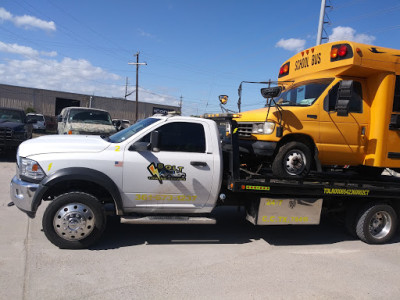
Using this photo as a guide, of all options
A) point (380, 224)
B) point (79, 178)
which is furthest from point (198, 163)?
point (380, 224)

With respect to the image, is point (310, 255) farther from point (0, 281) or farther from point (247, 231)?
point (0, 281)

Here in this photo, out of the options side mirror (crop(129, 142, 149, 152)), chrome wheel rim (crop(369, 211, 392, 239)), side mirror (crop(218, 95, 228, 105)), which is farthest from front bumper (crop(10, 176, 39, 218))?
chrome wheel rim (crop(369, 211, 392, 239))

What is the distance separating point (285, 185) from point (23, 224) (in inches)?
168

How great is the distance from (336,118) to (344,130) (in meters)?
0.27

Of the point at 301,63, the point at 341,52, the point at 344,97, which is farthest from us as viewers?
the point at 301,63

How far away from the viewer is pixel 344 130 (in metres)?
5.82

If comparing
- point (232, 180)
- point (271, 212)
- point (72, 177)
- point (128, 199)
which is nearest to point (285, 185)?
point (271, 212)

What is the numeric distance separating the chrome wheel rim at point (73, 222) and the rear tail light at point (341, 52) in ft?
15.5

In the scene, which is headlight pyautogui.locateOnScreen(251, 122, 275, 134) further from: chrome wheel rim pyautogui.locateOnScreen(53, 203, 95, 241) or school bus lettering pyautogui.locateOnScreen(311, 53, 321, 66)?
chrome wheel rim pyautogui.locateOnScreen(53, 203, 95, 241)

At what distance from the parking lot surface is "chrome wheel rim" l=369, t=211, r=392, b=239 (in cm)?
25

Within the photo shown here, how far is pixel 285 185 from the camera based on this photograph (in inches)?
207

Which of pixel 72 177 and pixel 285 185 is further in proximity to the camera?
pixel 285 185

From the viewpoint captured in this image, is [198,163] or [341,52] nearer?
[198,163]

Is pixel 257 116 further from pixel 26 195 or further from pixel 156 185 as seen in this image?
pixel 26 195
